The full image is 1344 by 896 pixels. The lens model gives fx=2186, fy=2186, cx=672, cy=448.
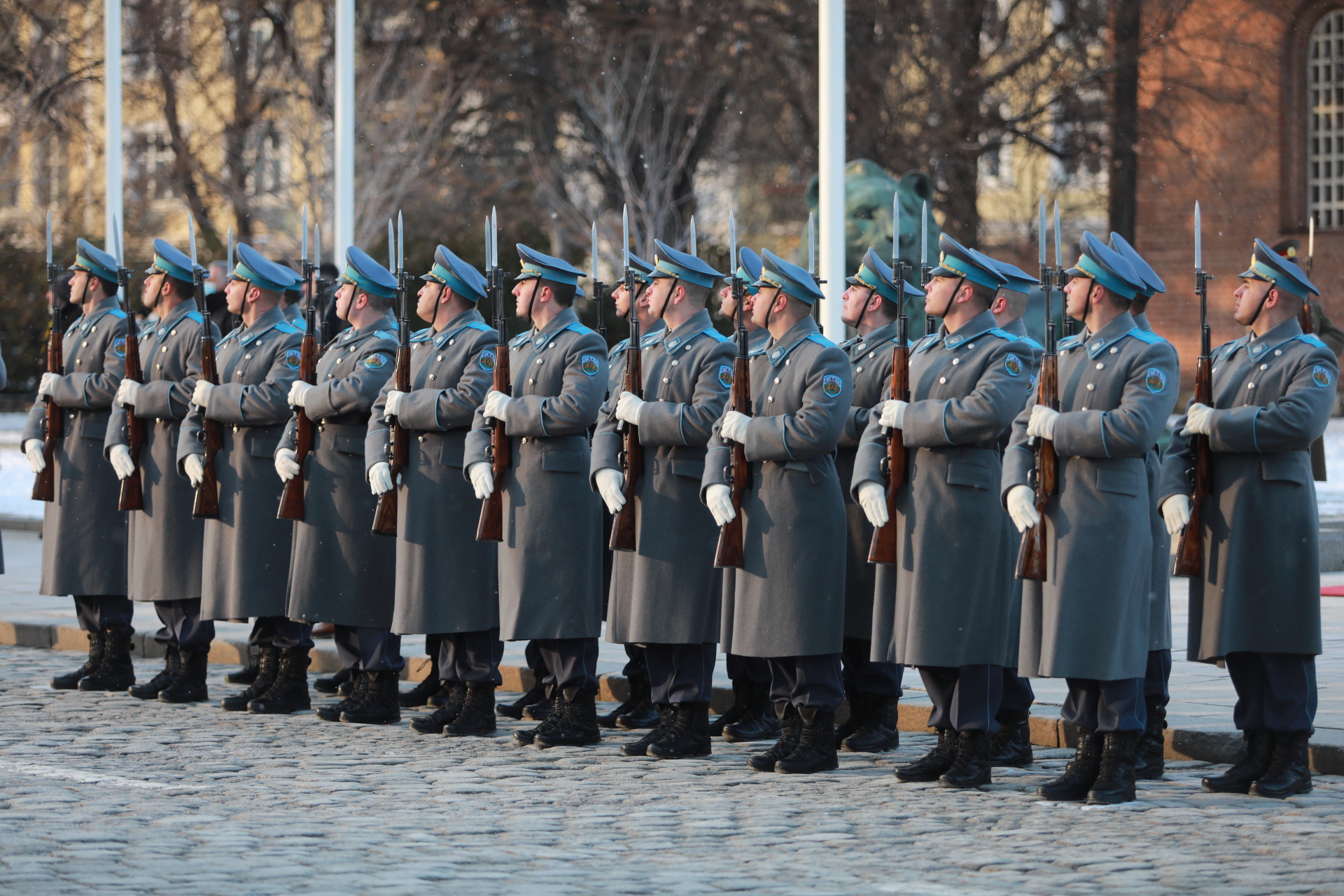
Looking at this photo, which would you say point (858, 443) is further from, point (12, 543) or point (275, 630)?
point (12, 543)

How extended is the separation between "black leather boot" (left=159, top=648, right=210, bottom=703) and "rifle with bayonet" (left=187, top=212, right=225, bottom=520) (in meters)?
0.68

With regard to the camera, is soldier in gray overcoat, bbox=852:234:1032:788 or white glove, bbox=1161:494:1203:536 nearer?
white glove, bbox=1161:494:1203:536

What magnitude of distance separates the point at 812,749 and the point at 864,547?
1.03 metres

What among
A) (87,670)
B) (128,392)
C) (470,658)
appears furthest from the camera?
(87,670)

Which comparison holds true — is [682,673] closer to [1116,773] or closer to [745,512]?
[745,512]

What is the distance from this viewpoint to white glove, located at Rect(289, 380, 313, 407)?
31.6 ft

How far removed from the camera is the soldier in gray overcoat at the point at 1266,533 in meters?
7.62

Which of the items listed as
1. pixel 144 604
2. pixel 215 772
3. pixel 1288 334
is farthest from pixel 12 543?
pixel 1288 334

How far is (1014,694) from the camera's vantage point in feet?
27.5

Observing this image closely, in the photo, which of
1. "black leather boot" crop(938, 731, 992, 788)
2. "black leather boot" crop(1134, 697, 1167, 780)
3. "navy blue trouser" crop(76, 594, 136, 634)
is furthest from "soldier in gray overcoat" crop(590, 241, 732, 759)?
"navy blue trouser" crop(76, 594, 136, 634)

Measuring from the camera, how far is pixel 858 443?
8961mm

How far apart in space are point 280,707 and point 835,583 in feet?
9.47

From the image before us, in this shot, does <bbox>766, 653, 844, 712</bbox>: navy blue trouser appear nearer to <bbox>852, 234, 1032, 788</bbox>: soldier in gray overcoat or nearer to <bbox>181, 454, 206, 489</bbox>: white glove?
<bbox>852, 234, 1032, 788</bbox>: soldier in gray overcoat

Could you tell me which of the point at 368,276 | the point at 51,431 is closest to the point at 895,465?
the point at 368,276
